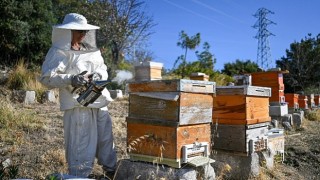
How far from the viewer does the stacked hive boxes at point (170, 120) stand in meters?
3.29

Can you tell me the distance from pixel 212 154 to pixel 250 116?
2.19ft

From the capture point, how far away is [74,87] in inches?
131

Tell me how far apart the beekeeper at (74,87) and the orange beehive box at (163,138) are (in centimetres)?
37

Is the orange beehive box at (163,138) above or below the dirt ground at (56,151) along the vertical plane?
above

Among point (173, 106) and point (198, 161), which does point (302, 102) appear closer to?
point (198, 161)

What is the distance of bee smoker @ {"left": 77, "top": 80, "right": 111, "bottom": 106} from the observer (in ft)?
10.4

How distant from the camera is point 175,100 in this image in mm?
3234

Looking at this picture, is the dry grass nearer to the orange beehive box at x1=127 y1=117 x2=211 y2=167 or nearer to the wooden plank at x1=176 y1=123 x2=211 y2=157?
the orange beehive box at x1=127 y1=117 x2=211 y2=167

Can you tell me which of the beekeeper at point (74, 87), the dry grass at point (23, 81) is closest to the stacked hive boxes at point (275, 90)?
the dry grass at point (23, 81)

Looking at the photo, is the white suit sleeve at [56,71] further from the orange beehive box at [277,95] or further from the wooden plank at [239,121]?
the orange beehive box at [277,95]

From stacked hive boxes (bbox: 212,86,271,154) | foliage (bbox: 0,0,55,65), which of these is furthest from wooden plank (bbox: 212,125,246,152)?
foliage (bbox: 0,0,55,65)

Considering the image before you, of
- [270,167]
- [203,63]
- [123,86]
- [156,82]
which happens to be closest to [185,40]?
[203,63]

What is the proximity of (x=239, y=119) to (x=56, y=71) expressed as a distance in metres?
2.13

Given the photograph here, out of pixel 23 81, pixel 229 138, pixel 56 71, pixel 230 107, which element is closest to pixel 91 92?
pixel 56 71
